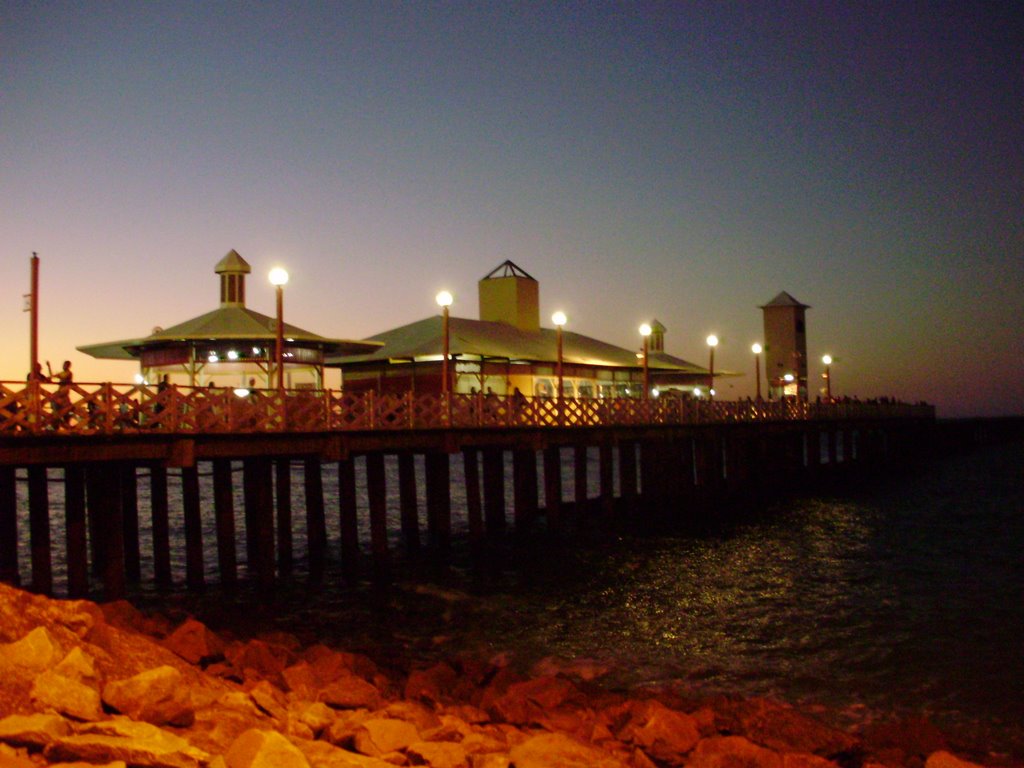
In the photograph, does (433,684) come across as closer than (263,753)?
No

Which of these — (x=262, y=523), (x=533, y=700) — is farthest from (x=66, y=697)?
(x=262, y=523)

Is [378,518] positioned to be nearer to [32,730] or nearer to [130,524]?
[130,524]

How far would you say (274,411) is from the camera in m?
20.0

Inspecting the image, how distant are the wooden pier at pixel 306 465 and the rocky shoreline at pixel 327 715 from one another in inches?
140

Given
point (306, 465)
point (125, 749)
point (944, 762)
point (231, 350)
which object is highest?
point (231, 350)

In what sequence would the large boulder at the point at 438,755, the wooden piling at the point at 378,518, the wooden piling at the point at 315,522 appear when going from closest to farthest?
the large boulder at the point at 438,755
the wooden piling at the point at 378,518
the wooden piling at the point at 315,522

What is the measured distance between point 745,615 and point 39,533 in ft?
42.2

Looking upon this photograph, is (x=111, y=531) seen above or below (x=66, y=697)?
above

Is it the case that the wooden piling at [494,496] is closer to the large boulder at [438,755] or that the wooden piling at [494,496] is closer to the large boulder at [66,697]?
the large boulder at [438,755]

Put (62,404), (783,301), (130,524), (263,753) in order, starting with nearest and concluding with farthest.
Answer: (263,753) → (62,404) → (130,524) → (783,301)

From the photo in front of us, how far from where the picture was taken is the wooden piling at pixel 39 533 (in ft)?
59.1

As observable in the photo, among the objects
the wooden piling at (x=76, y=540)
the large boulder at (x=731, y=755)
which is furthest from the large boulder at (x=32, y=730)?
the wooden piling at (x=76, y=540)

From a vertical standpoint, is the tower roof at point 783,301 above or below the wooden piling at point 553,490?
above

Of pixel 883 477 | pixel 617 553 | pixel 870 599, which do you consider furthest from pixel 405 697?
pixel 883 477
